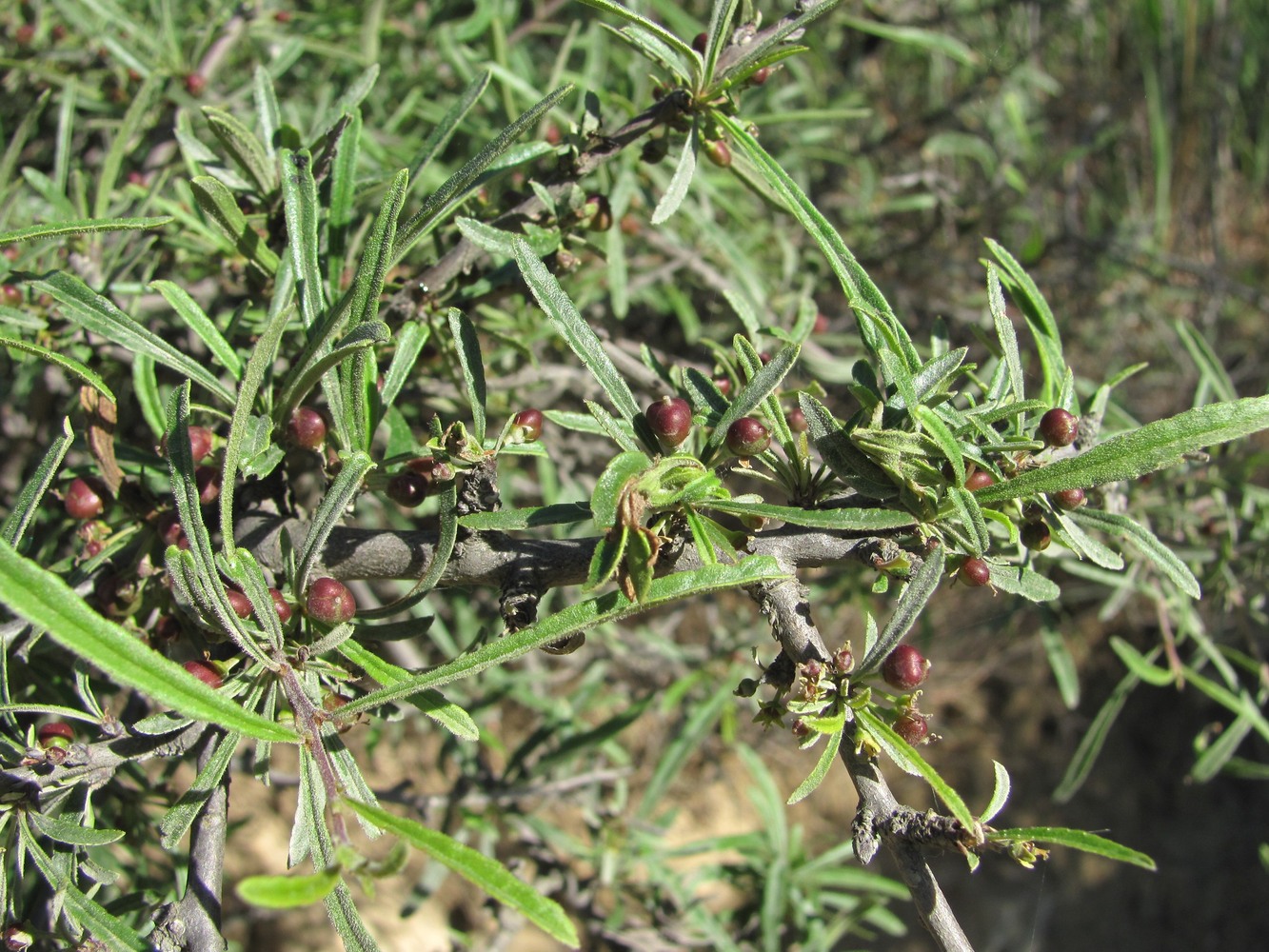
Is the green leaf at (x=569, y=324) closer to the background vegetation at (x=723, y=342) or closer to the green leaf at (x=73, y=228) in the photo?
the background vegetation at (x=723, y=342)

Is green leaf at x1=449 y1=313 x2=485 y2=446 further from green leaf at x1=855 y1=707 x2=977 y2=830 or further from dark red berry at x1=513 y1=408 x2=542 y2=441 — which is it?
green leaf at x1=855 y1=707 x2=977 y2=830

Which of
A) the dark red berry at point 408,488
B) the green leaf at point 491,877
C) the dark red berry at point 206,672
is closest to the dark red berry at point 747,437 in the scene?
the dark red berry at point 408,488

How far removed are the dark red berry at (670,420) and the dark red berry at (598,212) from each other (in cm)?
38

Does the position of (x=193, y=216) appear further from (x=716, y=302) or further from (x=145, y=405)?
(x=716, y=302)

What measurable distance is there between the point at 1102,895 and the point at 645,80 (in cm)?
345

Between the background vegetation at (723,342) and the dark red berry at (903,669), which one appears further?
the background vegetation at (723,342)

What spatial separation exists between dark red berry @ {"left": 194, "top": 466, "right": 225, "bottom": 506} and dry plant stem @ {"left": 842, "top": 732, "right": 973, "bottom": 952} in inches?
27.2

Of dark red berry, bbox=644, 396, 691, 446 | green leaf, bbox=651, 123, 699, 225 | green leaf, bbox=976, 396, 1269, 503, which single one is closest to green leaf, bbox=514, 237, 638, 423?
dark red berry, bbox=644, 396, 691, 446

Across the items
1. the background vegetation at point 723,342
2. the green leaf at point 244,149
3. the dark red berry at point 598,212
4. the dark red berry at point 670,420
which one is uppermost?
the green leaf at point 244,149

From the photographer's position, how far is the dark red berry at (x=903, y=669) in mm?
809

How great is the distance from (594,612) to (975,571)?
40cm

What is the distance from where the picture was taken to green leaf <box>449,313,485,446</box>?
33.1 inches

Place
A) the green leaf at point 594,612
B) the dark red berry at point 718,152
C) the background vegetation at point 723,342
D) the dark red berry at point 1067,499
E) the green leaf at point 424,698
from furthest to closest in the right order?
the background vegetation at point 723,342 < the dark red berry at point 718,152 < the dark red berry at point 1067,499 < the green leaf at point 424,698 < the green leaf at point 594,612

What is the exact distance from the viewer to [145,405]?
1.00 meters
